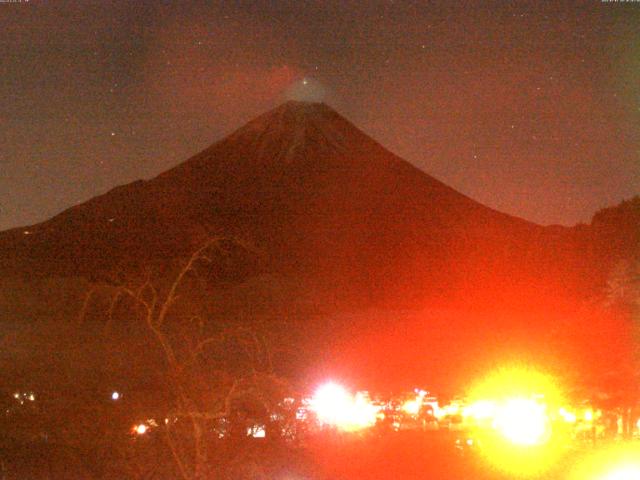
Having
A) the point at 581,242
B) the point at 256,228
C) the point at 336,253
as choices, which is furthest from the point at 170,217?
the point at 581,242

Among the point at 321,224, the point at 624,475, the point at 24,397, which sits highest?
the point at 321,224

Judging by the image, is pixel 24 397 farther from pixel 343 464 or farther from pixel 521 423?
pixel 521 423

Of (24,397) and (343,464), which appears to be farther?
(343,464)

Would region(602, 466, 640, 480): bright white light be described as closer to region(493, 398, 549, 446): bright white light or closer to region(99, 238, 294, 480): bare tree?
region(99, 238, 294, 480): bare tree

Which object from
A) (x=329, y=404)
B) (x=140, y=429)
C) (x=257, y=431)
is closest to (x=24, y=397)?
(x=140, y=429)

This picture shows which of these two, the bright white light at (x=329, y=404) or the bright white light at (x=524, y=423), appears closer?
the bright white light at (x=329, y=404)

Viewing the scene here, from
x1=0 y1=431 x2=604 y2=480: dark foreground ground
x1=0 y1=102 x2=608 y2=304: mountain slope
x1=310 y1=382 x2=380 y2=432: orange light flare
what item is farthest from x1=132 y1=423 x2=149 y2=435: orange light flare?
x1=0 y1=102 x2=608 y2=304: mountain slope

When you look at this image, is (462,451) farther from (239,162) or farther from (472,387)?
(239,162)

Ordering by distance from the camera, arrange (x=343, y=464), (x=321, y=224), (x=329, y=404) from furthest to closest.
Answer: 1. (x=321, y=224)
2. (x=343, y=464)
3. (x=329, y=404)

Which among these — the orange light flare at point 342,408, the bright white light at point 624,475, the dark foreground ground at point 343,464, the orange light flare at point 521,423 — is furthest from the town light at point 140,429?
the orange light flare at point 521,423

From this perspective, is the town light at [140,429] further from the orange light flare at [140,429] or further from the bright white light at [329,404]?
the bright white light at [329,404]
